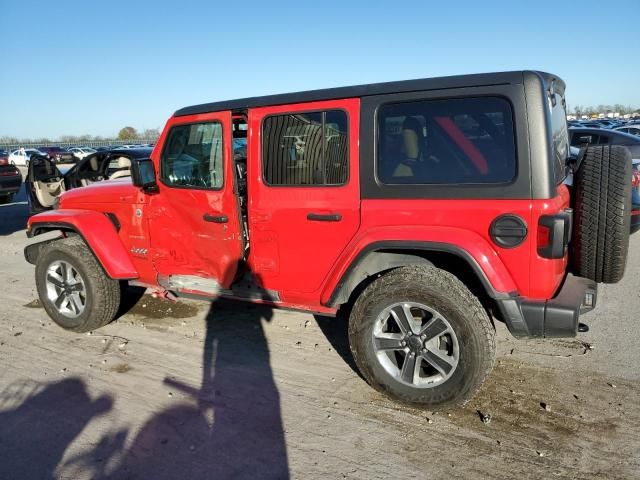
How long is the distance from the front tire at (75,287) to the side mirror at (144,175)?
3.12ft

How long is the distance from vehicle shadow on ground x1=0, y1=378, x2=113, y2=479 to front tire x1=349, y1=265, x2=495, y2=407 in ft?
6.05

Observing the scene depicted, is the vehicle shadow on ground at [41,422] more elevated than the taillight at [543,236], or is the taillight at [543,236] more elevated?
the taillight at [543,236]

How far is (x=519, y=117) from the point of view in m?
2.83

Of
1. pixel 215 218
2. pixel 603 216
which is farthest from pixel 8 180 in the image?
pixel 603 216

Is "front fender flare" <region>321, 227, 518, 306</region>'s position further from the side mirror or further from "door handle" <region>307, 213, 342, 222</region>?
the side mirror

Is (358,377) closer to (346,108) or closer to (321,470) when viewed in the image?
(321,470)

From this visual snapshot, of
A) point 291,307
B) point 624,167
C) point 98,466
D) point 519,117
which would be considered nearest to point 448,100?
point 519,117

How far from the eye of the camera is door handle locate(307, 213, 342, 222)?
133 inches

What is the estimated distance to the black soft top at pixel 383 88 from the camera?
2873 mm

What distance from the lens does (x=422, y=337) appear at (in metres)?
3.18

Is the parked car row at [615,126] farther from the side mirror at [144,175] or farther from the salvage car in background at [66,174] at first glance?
the side mirror at [144,175]

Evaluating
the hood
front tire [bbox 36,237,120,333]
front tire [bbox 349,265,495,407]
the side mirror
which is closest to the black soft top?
the side mirror

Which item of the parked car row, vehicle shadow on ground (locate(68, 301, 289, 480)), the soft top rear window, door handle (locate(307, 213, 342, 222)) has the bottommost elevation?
vehicle shadow on ground (locate(68, 301, 289, 480))

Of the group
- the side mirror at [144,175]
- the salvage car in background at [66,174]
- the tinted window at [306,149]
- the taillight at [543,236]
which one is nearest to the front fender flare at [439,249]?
the taillight at [543,236]
